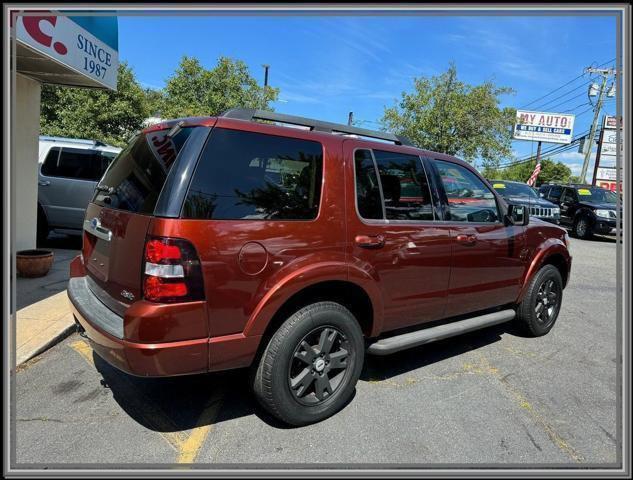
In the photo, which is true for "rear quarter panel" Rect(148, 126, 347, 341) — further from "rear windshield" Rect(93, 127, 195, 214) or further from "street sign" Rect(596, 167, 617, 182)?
"street sign" Rect(596, 167, 617, 182)

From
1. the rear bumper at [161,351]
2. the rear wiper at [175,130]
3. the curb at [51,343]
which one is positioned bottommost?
the curb at [51,343]

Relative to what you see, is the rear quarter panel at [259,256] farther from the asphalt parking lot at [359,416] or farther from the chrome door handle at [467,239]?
the chrome door handle at [467,239]

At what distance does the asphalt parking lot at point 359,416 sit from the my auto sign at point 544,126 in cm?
3678

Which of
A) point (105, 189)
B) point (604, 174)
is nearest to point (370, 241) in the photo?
point (105, 189)

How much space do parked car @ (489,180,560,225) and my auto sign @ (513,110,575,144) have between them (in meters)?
23.9

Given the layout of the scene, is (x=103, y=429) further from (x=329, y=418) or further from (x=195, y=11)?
(x=195, y=11)

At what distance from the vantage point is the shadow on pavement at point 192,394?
3029 millimetres

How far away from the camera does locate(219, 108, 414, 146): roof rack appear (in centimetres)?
292

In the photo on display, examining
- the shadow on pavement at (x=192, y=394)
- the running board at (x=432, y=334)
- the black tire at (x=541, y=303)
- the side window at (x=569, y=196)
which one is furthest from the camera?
the side window at (x=569, y=196)

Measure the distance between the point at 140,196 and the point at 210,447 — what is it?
5.34 feet

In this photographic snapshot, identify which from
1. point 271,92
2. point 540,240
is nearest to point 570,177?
point 271,92

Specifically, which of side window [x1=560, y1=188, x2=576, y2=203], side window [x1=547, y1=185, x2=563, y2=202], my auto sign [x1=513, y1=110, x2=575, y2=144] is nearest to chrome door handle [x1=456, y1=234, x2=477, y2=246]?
side window [x1=560, y1=188, x2=576, y2=203]

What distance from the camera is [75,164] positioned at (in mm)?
8367

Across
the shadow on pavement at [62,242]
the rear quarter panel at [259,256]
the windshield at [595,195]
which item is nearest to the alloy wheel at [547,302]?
the rear quarter panel at [259,256]
